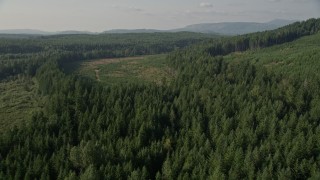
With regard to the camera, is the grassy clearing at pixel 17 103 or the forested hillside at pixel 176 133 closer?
the forested hillside at pixel 176 133

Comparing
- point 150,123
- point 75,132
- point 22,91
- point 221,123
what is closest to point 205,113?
point 221,123

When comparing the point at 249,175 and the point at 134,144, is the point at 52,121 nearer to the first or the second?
the point at 134,144

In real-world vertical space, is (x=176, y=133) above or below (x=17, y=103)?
above

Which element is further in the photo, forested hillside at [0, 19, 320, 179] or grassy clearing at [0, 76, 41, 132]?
grassy clearing at [0, 76, 41, 132]

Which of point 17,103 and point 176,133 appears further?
point 17,103
